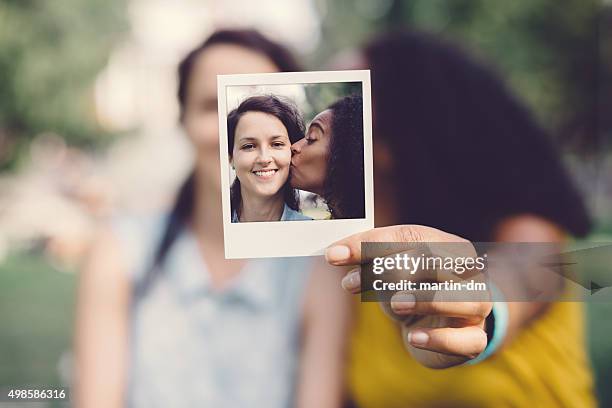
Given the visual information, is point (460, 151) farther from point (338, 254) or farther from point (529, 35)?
point (338, 254)

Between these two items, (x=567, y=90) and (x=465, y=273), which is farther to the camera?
(x=567, y=90)

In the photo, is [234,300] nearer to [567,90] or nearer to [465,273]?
[465,273]

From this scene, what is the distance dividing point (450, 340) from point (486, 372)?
0.44 meters

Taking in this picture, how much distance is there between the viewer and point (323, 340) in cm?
120

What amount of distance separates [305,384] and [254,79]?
0.63 metres

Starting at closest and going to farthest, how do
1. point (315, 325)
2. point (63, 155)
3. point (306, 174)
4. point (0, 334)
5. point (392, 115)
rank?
point (306, 174)
point (392, 115)
point (315, 325)
point (0, 334)
point (63, 155)

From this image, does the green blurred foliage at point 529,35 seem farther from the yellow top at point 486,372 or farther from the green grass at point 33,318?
the green grass at point 33,318

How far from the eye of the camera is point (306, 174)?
787 mm

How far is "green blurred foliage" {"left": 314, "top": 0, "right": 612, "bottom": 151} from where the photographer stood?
1.25 m

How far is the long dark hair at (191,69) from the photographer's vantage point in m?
1.06

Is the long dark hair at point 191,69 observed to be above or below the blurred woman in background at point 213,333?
above

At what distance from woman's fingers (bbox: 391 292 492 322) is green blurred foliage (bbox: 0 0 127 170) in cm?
91

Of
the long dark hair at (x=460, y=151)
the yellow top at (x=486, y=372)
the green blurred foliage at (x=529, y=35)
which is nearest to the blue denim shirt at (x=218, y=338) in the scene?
the yellow top at (x=486, y=372)

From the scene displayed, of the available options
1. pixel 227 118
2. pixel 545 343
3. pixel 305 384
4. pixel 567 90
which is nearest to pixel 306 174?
pixel 227 118
